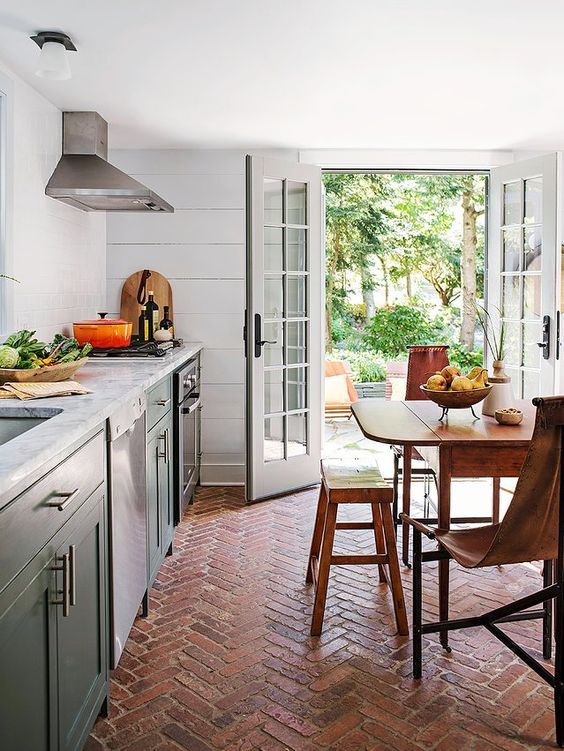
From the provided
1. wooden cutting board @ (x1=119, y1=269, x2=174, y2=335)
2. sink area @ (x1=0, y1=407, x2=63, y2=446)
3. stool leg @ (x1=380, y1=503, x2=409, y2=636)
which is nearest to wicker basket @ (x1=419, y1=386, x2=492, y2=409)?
stool leg @ (x1=380, y1=503, x2=409, y2=636)

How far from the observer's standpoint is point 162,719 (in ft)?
8.06

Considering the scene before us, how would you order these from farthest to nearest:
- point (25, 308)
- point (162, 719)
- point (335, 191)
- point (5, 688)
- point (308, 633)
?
point (335, 191)
point (25, 308)
point (308, 633)
point (162, 719)
point (5, 688)

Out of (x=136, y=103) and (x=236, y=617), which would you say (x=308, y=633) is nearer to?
(x=236, y=617)

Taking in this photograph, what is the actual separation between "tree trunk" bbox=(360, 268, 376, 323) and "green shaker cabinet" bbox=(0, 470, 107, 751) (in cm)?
920

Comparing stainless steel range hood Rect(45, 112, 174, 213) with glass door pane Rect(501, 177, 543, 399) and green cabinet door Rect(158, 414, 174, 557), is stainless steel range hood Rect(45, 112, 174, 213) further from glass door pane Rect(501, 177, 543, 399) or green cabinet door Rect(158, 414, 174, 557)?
glass door pane Rect(501, 177, 543, 399)

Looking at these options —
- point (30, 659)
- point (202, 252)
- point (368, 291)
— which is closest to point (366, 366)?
point (368, 291)

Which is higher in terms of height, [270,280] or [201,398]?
[270,280]

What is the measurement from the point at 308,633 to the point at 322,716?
2.06 feet

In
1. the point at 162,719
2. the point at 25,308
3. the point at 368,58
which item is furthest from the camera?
the point at 25,308

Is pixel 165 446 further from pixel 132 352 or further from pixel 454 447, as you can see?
pixel 454 447

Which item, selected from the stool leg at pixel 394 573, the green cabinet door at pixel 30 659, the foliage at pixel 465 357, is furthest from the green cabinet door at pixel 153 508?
the foliage at pixel 465 357

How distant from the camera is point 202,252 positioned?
5625 millimetres

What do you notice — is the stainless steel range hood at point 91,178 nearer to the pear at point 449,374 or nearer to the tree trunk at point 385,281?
the pear at point 449,374

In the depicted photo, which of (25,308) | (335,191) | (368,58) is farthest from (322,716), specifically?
(335,191)
